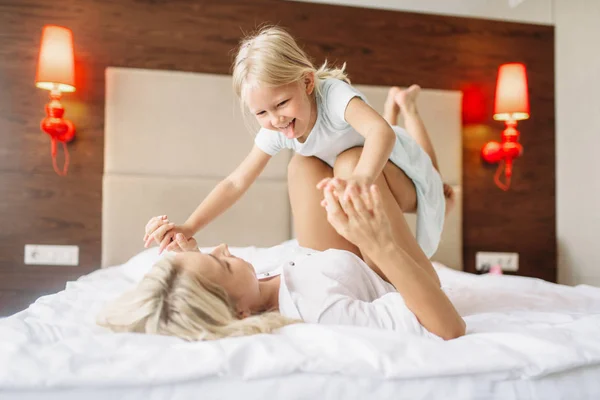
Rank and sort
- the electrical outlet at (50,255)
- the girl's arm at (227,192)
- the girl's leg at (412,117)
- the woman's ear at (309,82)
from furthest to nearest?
the electrical outlet at (50,255) → the girl's leg at (412,117) → the girl's arm at (227,192) → the woman's ear at (309,82)

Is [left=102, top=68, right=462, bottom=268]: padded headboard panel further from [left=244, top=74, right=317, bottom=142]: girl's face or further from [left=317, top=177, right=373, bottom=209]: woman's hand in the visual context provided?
[left=317, top=177, right=373, bottom=209]: woman's hand

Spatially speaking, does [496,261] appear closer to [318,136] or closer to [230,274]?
[318,136]

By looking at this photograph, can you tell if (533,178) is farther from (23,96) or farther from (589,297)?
(23,96)

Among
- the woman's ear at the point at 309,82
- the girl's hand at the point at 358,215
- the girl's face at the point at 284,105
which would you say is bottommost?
the girl's hand at the point at 358,215

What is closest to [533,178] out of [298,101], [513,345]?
[298,101]

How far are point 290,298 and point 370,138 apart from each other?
1.46 feet

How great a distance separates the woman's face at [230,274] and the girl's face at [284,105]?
1.54 feet

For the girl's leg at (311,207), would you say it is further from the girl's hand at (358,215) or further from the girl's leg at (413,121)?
the girl's hand at (358,215)

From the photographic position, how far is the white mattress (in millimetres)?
795

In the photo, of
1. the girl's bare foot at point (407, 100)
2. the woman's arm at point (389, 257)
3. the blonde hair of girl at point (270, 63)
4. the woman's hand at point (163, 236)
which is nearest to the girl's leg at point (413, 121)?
the girl's bare foot at point (407, 100)

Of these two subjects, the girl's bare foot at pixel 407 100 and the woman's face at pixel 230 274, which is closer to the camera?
the woman's face at pixel 230 274

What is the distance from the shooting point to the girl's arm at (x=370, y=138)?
124cm

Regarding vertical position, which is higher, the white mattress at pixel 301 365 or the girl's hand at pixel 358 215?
the girl's hand at pixel 358 215

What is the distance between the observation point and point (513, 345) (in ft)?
3.07
